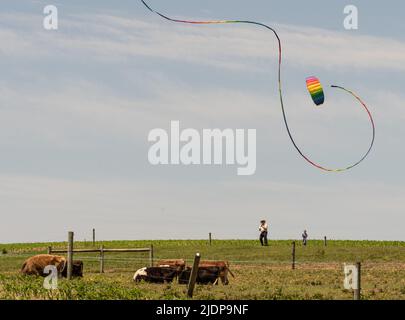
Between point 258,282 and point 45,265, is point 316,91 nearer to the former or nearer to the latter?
point 258,282

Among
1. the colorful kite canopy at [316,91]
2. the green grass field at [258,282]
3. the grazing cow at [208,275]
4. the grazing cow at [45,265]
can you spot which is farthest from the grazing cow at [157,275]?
the colorful kite canopy at [316,91]

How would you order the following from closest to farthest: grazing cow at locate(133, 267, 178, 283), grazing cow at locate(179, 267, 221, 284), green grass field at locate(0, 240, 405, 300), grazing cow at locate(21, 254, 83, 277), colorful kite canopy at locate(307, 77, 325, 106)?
green grass field at locate(0, 240, 405, 300) < colorful kite canopy at locate(307, 77, 325, 106) < grazing cow at locate(133, 267, 178, 283) < grazing cow at locate(179, 267, 221, 284) < grazing cow at locate(21, 254, 83, 277)

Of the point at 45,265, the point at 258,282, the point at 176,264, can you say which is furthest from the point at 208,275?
the point at 45,265

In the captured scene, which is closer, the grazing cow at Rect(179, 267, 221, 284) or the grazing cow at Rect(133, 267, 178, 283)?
the grazing cow at Rect(133, 267, 178, 283)

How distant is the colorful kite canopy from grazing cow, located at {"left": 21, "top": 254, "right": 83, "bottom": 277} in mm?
11339

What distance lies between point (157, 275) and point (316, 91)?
27.4 ft

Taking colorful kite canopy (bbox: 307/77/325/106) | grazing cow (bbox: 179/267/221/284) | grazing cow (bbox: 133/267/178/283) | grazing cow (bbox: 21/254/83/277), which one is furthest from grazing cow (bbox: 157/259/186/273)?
colorful kite canopy (bbox: 307/77/325/106)

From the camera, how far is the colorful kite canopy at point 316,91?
25.4m

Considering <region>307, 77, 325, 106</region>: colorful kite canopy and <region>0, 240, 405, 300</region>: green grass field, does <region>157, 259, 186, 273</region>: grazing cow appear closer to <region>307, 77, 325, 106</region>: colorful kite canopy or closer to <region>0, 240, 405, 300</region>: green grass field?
<region>0, 240, 405, 300</region>: green grass field

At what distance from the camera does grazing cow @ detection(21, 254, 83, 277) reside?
99.8 feet

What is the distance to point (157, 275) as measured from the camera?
1110 inches

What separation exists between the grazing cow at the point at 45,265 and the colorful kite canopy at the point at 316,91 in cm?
1134

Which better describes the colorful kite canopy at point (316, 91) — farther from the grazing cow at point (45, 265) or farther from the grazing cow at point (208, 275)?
the grazing cow at point (45, 265)
